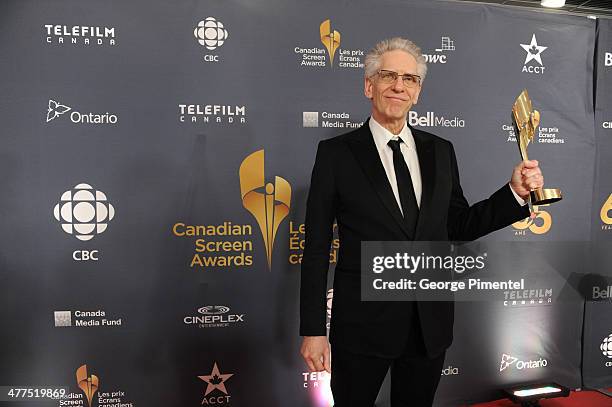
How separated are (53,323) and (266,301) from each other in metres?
1.01

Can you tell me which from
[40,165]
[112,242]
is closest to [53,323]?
[112,242]

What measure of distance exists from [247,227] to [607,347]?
226cm

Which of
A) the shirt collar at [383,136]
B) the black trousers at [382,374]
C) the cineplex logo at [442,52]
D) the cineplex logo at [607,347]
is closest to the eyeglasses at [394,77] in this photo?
the shirt collar at [383,136]

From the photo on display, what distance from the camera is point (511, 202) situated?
131cm

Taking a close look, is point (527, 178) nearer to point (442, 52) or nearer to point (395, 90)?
point (395, 90)

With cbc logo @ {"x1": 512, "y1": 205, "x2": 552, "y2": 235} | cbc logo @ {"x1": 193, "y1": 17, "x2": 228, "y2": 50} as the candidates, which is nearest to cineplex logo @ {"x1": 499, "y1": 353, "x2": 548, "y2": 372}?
cbc logo @ {"x1": 512, "y1": 205, "x2": 552, "y2": 235}

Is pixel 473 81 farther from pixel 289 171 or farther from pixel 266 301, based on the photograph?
pixel 266 301

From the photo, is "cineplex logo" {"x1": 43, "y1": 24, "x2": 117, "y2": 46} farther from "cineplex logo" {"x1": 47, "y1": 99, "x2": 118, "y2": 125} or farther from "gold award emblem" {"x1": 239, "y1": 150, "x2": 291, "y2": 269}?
"gold award emblem" {"x1": 239, "y1": 150, "x2": 291, "y2": 269}

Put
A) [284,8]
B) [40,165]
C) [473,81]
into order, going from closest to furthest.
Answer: [40,165] → [284,8] → [473,81]

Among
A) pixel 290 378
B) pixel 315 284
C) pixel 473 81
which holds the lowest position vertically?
pixel 290 378

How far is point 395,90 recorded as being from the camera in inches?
49.7

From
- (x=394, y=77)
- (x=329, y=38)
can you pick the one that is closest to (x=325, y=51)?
(x=329, y=38)

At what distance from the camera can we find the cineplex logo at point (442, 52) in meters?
2.19

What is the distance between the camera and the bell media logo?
2.29 m
